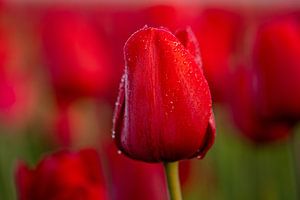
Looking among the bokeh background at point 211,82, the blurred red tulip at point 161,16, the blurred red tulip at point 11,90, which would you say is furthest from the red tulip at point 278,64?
the blurred red tulip at point 11,90

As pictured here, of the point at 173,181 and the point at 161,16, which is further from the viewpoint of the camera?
the point at 161,16

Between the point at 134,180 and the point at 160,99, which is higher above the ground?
the point at 160,99

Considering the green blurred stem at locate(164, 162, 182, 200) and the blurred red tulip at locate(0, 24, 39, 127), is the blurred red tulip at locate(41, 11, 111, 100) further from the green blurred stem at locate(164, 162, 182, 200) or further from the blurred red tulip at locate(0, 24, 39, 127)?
the green blurred stem at locate(164, 162, 182, 200)

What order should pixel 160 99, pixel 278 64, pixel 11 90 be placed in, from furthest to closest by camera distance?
pixel 11 90, pixel 278 64, pixel 160 99

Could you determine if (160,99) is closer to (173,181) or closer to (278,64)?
(173,181)

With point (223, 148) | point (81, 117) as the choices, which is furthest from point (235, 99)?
point (81, 117)

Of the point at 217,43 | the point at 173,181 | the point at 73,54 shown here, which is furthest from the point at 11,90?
the point at 173,181
